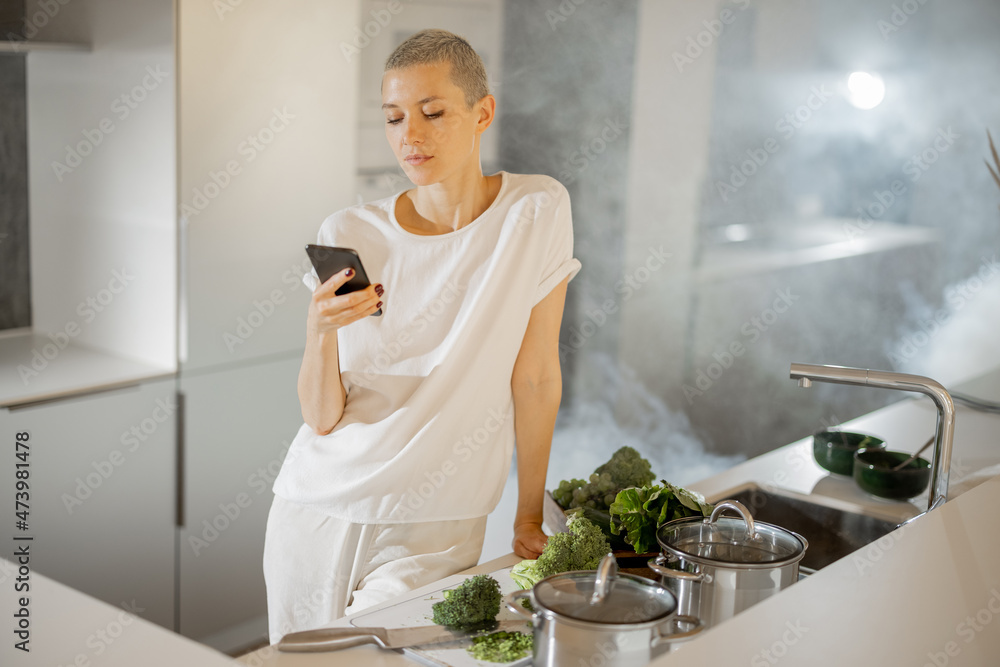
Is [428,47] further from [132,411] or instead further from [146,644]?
[132,411]

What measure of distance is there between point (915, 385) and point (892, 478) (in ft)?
1.51

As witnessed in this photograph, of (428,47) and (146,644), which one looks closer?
(146,644)

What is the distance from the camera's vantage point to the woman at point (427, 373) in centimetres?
146

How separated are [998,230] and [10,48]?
380cm

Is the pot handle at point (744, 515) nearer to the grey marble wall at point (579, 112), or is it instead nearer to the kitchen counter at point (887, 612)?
the kitchen counter at point (887, 612)

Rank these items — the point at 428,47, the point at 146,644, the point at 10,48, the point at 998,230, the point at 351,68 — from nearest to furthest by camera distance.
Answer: the point at 146,644, the point at 428,47, the point at 10,48, the point at 351,68, the point at 998,230

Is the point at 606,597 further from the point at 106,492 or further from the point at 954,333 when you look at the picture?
the point at 954,333

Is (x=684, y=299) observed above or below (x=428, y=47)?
below

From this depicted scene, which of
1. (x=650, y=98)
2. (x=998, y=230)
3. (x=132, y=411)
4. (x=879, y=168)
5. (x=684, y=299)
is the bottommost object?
(x=132, y=411)

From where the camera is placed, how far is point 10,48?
8.46 feet

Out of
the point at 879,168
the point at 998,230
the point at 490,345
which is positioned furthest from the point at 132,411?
the point at 998,230

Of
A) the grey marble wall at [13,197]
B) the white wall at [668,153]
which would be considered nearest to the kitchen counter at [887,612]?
the grey marble wall at [13,197]

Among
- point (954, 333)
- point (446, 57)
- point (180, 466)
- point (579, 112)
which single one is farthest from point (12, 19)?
point (954, 333)

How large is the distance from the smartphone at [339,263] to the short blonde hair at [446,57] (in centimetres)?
34
